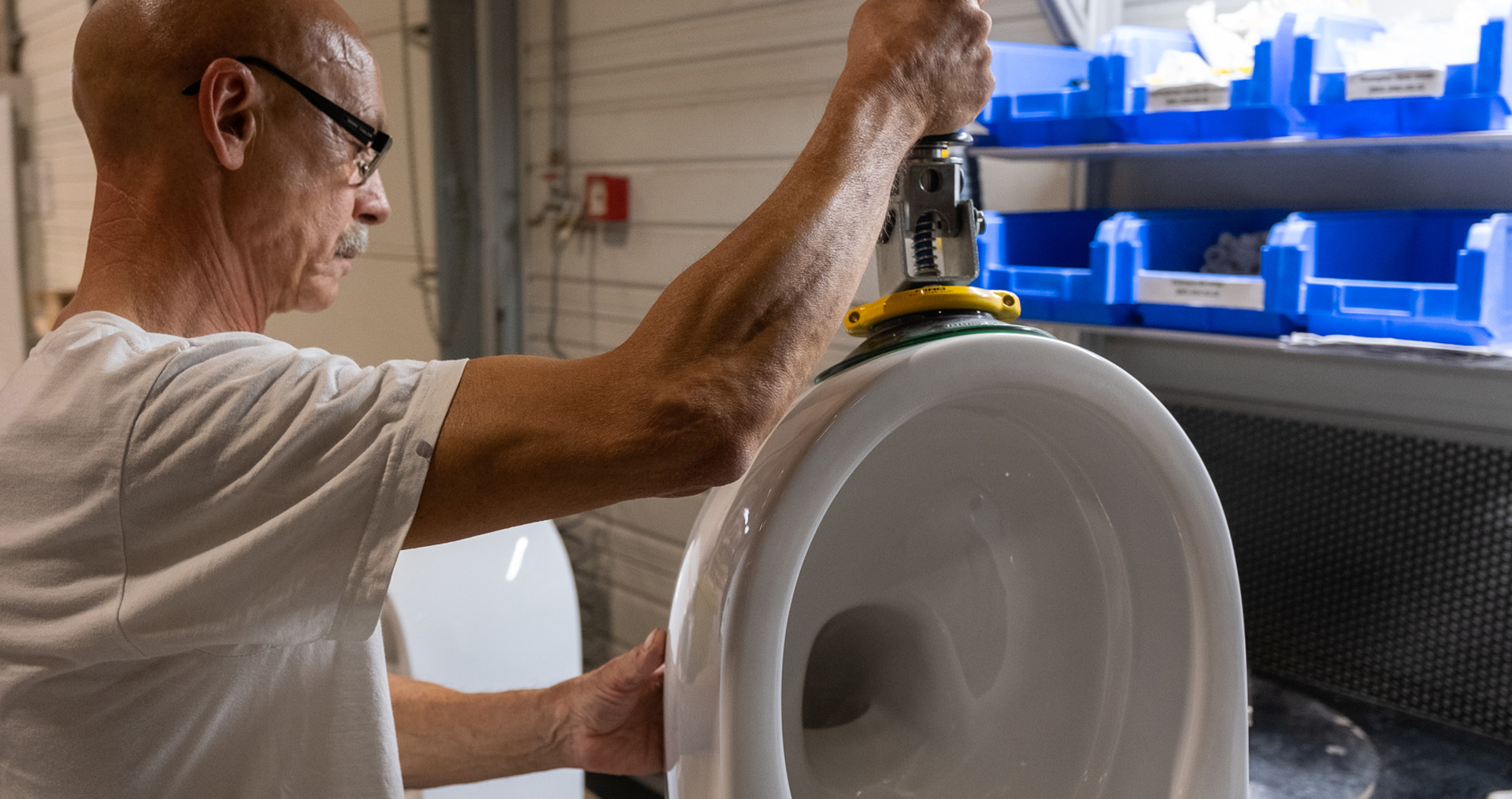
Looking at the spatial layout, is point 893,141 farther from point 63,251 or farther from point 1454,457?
point 63,251

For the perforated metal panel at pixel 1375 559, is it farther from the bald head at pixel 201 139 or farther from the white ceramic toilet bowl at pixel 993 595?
the bald head at pixel 201 139

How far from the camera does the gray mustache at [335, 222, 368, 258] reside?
1.15 meters

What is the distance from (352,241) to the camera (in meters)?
1.18

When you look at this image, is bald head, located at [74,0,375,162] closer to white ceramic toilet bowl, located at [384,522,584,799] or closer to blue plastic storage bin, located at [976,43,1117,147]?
white ceramic toilet bowl, located at [384,522,584,799]

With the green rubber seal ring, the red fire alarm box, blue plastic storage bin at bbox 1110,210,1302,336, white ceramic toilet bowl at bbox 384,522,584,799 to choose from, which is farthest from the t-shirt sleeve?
the red fire alarm box

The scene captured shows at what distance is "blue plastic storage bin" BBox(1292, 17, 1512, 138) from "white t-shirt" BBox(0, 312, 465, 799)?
1.29m

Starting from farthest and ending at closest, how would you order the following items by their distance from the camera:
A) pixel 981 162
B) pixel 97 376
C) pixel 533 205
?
pixel 533 205
pixel 981 162
pixel 97 376

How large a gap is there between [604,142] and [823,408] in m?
3.20

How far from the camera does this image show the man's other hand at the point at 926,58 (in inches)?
26.6

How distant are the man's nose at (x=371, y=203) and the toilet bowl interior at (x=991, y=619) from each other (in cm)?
74

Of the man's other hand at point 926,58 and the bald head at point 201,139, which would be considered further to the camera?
the bald head at point 201,139

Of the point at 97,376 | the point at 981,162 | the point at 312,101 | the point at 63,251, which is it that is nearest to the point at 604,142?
the point at 981,162

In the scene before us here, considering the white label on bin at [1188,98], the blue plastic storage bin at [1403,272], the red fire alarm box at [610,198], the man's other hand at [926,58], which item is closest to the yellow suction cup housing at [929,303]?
the man's other hand at [926,58]

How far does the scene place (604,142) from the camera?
11.7 ft
